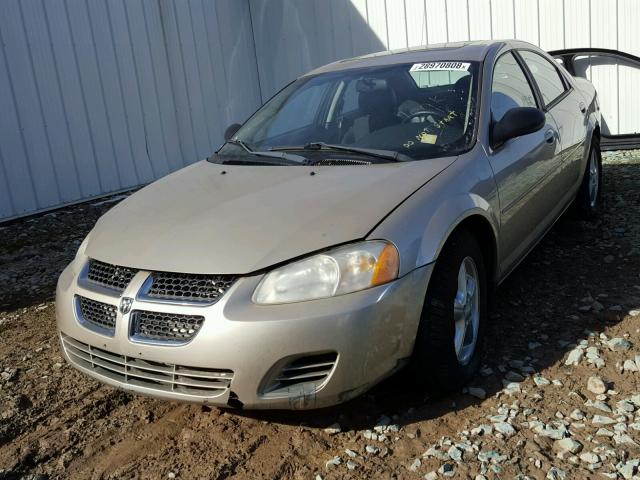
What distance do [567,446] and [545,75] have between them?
2.98m

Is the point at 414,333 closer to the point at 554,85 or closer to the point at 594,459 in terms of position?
the point at 594,459

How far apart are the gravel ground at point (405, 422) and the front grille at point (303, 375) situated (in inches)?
13.2

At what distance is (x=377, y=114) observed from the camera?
11.9 ft

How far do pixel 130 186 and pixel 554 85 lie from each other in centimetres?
542

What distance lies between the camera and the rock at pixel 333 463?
253 cm

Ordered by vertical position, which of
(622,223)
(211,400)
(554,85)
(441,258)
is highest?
(554,85)

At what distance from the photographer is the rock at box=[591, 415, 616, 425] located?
2.67 metres

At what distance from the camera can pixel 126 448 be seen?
9.17 ft

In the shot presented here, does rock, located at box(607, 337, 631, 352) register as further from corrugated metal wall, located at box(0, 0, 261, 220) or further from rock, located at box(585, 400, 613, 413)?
corrugated metal wall, located at box(0, 0, 261, 220)

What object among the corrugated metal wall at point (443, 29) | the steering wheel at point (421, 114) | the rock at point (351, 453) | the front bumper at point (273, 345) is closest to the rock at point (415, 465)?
the rock at point (351, 453)

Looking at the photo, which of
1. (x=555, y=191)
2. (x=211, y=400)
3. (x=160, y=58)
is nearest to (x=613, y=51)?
(x=555, y=191)

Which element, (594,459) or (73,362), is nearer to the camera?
(594,459)

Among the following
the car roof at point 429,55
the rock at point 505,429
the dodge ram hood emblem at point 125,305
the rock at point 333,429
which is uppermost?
the car roof at point 429,55

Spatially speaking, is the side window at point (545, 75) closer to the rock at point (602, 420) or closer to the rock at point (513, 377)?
the rock at point (513, 377)
